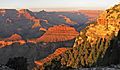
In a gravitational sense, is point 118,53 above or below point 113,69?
below

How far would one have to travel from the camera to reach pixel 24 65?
148500mm

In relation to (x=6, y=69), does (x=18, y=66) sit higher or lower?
lower

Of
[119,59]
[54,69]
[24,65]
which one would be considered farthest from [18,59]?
[119,59]

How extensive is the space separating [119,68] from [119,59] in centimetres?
9211

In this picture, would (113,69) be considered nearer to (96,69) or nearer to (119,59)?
(96,69)

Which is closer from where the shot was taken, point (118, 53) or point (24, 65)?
point (24, 65)

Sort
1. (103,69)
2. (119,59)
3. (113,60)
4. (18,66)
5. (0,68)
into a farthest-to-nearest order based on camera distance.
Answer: (113,60), (119,59), (18,66), (0,68), (103,69)

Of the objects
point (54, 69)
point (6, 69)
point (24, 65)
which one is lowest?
point (54, 69)

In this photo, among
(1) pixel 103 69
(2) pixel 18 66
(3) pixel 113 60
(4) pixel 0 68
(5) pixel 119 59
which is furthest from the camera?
(3) pixel 113 60

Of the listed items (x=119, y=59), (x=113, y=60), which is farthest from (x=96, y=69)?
(x=113, y=60)

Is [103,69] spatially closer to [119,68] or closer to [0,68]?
[119,68]

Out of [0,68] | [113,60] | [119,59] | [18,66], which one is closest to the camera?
[0,68]

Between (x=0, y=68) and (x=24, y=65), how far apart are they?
140ft

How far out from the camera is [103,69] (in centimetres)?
8856
